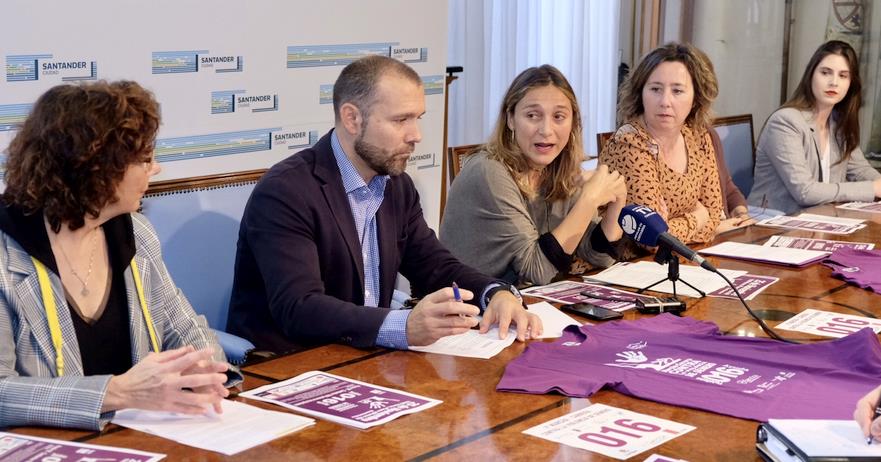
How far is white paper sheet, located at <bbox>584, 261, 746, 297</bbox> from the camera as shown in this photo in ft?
9.11

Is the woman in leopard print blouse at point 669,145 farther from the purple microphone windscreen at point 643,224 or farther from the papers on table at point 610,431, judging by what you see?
the papers on table at point 610,431

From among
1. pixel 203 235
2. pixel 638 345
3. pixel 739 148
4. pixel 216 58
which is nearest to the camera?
pixel 638 345

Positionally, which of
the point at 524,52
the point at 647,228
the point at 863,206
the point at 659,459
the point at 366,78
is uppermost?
the point at 524,52

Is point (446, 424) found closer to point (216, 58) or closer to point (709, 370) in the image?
point (709, 370)

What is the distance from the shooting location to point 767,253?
10.7ft

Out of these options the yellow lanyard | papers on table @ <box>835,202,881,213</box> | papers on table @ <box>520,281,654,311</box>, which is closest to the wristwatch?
papers on table @ <box>520,281,654,311</box>

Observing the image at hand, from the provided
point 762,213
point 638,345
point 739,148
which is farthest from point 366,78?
point 739,148

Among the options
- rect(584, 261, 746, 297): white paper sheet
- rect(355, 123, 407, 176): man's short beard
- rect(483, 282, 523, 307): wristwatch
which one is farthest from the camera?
rect(584, 261, 746, 297): white paper sheet

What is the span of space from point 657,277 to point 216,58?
177 cm

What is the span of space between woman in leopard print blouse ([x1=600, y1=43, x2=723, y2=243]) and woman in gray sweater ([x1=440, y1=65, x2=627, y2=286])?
33 centimetres

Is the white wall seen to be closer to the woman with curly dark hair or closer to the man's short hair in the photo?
the man's short hair

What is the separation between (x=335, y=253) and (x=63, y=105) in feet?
2.76

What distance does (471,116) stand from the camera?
5.59m

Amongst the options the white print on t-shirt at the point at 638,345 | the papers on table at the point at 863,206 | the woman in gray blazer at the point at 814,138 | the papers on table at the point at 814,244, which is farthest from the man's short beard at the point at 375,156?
the woman in gray blazer at the point at 814,138
